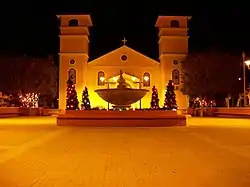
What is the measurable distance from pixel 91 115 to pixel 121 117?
66.6 inches

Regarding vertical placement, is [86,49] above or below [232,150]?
above

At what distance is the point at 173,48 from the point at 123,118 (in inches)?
1541

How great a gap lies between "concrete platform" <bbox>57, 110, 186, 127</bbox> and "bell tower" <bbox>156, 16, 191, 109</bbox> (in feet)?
120

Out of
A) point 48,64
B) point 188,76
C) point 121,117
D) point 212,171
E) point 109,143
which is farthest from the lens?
point 48,64

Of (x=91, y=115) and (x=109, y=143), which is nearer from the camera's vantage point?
(x=109, y=143)

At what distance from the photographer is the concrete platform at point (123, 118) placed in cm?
2344

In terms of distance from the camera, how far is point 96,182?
7121 mm

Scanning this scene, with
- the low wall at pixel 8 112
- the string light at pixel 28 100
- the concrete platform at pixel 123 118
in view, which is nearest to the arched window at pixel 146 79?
the string light at pixel 28 100

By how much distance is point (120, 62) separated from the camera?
61.4 m

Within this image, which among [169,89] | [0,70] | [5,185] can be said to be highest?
[0,70]

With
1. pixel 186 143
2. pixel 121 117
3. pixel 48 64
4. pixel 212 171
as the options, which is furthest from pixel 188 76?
pixel 212 171

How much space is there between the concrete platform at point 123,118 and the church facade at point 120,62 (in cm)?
3583

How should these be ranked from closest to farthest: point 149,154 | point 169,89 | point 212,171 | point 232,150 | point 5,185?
point 5,185
point 212,171
point 149,154
point 232,150
point 169,89

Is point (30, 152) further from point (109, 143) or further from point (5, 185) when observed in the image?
point (5, 185)
